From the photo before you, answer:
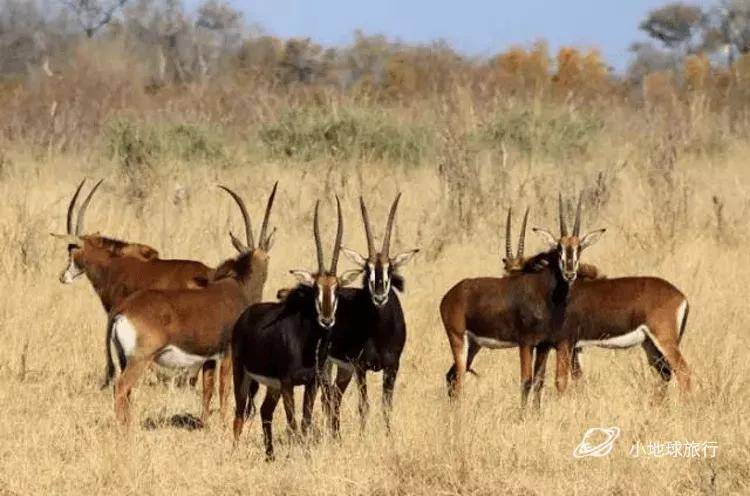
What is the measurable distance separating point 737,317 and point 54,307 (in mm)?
5714

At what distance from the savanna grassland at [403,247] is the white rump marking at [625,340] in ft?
0.72

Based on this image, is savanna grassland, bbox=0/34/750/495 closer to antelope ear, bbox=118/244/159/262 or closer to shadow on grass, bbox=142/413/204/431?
shadow on grass, bbox=142/413/204/431

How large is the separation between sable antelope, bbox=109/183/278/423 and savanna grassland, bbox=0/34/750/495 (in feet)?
1.00

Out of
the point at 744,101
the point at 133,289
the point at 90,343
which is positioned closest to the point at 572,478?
the point at 133,289

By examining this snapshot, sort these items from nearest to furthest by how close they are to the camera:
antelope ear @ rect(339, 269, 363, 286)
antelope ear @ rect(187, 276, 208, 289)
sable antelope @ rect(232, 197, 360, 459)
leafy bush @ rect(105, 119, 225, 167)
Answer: sable antelope @ rect(232, 197, 360, 459) < antelope ear @ rect(339, 269, 363, 286) < antelope ear @ rect(187, 276, 208, 289) < leafy bush @ rect(105, 119, 225, 167)

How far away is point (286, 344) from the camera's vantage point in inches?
316

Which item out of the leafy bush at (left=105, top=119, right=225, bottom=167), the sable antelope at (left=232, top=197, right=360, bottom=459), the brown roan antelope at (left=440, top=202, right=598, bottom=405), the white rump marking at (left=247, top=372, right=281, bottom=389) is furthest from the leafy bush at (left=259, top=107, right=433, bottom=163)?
the white rump marking at (left=247, top=372, right=281, bottom=389)

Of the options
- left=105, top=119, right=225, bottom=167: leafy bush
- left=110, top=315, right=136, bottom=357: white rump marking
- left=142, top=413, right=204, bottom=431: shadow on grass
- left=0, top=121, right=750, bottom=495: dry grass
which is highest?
left=110, top=315, right=136, bottom=357: white rump marking

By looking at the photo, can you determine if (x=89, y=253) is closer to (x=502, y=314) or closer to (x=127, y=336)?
(x=127, y=336)

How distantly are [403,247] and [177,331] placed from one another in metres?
6.30

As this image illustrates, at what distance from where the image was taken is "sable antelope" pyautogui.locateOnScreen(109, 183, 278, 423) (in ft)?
28.2

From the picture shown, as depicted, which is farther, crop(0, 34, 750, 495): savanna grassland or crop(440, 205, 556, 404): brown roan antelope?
crop(440, 205, 556, 404): brown roan antelope

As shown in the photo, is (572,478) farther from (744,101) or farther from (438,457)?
(744,101)

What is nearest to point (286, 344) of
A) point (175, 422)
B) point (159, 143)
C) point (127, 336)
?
point (127, 336)
